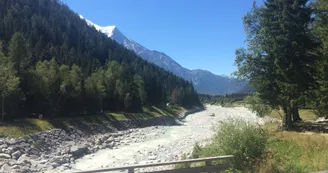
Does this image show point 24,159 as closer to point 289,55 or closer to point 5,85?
point 5,85

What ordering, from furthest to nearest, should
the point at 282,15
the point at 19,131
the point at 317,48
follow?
1. the point at 19,131
2. the point at 317,48
3. the point at 282,15

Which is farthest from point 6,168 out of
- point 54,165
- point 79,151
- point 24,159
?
point 79,151

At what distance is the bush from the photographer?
9016 mm

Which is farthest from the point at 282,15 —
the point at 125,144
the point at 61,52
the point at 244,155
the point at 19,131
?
the point at 61,52

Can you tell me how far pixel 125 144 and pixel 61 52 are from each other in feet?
212

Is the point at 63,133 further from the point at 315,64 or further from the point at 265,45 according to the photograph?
the point at 315,64

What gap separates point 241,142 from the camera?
9266 mm

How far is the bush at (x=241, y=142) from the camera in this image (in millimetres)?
9016

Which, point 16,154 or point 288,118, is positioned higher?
point 288,118

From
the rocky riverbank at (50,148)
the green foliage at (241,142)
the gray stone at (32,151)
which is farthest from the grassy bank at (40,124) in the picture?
the green foliage at (241,142)

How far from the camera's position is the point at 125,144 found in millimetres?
39250

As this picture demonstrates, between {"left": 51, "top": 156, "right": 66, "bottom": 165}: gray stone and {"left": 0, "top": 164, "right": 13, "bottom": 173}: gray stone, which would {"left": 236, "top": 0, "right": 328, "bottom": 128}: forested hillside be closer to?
{"left": 51, "top": 156, "right": 66, "bottom": 165}: gray stone

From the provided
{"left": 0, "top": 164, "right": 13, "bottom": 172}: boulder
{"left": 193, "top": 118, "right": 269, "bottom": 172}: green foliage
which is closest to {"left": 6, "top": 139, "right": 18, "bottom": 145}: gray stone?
{"left": 0, "top": 164, "right": 13, "bottom": 172}: boulder

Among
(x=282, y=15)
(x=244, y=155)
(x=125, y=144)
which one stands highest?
(x=282, y=15)
